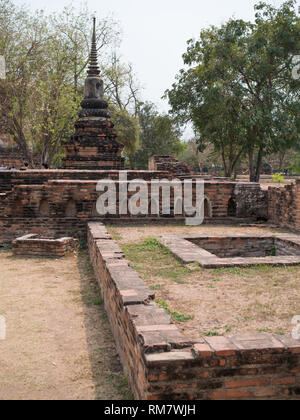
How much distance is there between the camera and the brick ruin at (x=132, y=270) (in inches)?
85.4

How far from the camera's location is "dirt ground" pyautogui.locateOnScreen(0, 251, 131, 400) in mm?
2705

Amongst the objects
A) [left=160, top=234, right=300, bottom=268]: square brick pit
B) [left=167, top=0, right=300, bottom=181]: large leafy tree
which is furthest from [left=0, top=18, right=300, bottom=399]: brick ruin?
[left=167, top=0, right=300, bottom=181]: large leafy tree

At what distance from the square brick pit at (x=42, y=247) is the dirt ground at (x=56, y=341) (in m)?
1.00

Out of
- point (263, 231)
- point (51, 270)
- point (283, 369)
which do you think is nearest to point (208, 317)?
point (283, 369)

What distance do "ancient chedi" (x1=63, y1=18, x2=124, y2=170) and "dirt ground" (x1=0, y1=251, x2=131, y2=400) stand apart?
21.7 feet

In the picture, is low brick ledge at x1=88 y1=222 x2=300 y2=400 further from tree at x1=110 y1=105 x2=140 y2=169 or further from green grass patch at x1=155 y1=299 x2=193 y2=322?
tree at x1=110 y1=105 x2=140 y2=169

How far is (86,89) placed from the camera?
1289cm

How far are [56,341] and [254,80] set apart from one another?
15.2 meters

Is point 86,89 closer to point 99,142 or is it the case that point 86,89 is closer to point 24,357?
point 99,142

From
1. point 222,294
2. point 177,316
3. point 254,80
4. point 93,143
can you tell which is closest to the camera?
point 177,316

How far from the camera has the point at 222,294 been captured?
337 centimetres

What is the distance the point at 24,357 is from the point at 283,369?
1.85m

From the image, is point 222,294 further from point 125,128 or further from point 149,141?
point 149,141

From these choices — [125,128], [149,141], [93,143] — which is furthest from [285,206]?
[149,141]
